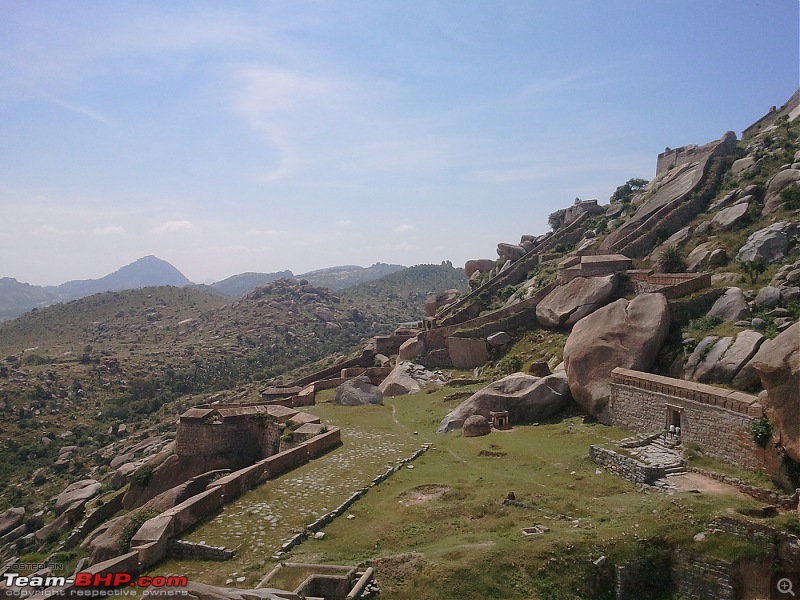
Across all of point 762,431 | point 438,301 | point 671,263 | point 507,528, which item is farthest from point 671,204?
point 507,528

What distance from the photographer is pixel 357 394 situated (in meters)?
29.3

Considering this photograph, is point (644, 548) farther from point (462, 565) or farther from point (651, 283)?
point (651, 283)

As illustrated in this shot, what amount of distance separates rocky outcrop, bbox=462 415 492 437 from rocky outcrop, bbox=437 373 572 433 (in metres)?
1.00

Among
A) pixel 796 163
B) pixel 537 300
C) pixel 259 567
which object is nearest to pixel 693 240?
pixel 796 163

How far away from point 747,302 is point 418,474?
1442 cm

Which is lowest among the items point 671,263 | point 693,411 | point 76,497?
point 76,497

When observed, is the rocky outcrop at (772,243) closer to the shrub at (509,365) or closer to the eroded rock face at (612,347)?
the eroded rock face at (612,347)

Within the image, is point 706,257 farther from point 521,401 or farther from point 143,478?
point 143,478

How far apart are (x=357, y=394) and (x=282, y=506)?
48.4ft

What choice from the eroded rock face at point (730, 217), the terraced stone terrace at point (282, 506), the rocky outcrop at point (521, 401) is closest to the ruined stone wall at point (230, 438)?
the terraced stone terrace at point (282, 506)

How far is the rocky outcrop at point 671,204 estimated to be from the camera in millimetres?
36219

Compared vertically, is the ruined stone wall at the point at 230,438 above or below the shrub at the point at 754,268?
below

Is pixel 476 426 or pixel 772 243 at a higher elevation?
pixel 772 243

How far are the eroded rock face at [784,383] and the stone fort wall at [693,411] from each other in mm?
911
